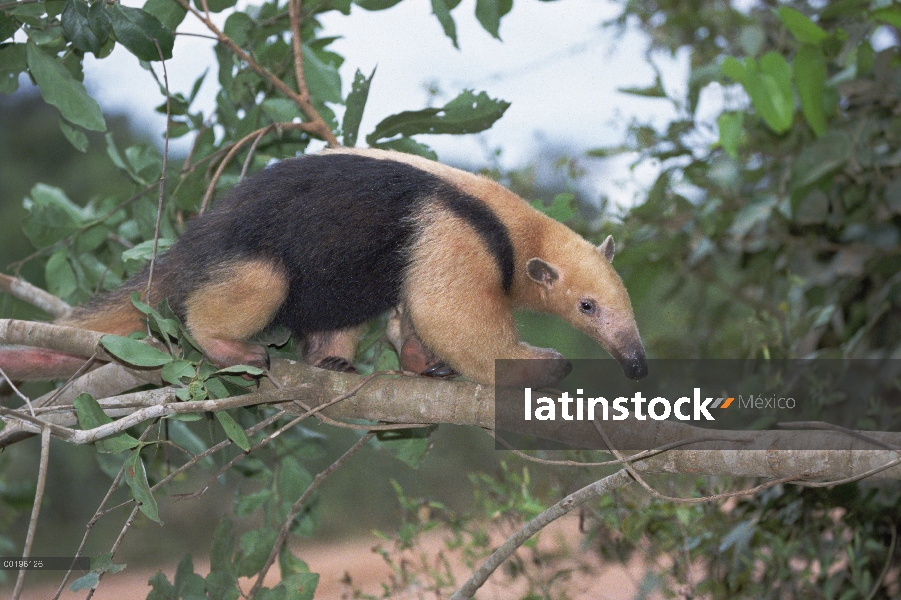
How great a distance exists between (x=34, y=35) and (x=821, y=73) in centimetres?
329

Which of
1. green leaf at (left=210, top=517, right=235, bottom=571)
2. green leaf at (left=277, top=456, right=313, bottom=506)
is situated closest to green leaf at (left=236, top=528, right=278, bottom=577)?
green leaf at (left=210, top=517, right=235, bottom=571)

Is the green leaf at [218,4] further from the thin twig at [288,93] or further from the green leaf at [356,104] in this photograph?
the green leaf at [356,104]

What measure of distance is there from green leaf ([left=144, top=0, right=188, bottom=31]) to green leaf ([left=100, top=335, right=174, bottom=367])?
4.96 feet

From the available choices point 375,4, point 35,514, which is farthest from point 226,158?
point 35,514

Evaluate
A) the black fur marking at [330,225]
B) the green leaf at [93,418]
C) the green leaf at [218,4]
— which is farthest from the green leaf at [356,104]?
the green leaf at [93,418]

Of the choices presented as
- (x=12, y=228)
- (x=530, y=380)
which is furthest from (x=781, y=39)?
(x=12, y=228)

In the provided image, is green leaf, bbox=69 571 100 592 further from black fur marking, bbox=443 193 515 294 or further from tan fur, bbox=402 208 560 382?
black fur marking, bbox=443 193 515 294

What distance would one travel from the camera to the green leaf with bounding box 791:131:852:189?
147 inches

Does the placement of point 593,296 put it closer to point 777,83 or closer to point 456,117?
point 456,117

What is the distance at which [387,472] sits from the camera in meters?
6.77

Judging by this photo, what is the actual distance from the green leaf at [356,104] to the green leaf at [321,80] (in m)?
0.10

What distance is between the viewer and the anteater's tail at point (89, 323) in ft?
9.75

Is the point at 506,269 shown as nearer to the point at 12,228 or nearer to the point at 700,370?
the point at 700,370

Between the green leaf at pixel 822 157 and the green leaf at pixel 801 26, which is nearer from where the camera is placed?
the green leaf at pixel 801 26
